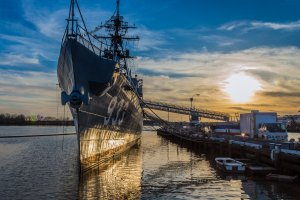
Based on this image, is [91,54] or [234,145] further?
[234,145]

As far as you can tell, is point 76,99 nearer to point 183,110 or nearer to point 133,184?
point 133,184

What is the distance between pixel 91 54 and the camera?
19797 mm

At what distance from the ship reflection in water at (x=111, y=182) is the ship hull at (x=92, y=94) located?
707 millimetres

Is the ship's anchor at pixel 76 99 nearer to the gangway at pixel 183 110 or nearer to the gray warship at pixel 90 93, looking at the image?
the gray warship at pixel 90 93

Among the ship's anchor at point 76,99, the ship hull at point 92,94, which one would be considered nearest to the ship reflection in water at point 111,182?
the ship hull at point 92,94

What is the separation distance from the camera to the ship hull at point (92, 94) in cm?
1855

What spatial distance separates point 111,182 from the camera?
731 inches

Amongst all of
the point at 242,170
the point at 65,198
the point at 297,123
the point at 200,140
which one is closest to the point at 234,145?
the point at 242,170

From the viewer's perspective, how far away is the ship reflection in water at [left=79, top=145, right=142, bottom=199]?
15678 mm

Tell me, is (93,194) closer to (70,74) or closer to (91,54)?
(70,74)

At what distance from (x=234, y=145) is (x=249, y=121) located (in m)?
9.74

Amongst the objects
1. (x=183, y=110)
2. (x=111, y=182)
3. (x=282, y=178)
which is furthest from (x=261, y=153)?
(x=183, y=110)

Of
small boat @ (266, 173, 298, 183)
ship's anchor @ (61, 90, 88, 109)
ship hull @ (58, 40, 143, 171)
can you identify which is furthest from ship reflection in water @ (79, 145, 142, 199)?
small boat @ (266, 173, 298, 183)

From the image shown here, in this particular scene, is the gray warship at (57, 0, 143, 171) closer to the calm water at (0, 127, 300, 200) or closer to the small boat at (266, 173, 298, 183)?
the calm water at (0, 127, 300, 200)
